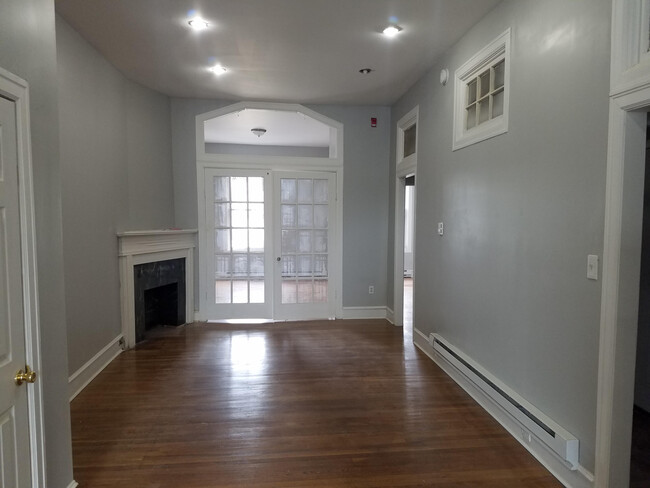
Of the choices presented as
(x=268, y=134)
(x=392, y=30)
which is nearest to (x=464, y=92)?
(x=392, y=30)

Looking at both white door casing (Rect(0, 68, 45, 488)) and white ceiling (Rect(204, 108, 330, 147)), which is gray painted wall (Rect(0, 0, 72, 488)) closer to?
white door casing (Rect(0, 68, 45, 488))

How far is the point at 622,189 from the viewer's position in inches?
67.3

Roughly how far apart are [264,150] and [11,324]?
774 centimetres

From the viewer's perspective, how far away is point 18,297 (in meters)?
1.45

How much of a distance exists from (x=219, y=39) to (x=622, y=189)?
3.15 meters

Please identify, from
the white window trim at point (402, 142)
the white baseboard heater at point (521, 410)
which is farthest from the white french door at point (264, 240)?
the white baseboard heater at point (521, 410)

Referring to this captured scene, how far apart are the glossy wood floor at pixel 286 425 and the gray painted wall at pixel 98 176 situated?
637 mm

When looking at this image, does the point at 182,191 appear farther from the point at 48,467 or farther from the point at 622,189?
the point at 622,189

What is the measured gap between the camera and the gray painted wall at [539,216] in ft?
6.22

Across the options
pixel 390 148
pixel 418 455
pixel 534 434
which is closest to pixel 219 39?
pixel 390 148

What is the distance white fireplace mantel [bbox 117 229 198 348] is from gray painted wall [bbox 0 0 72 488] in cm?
234

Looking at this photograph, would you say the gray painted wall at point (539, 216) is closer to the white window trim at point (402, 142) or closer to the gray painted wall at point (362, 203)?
the white window trim at point (402, 142)

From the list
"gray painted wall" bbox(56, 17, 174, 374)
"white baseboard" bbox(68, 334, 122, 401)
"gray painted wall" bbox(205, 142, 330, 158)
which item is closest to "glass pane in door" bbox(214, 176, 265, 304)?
"gray painted wall" bbox(56, 17, 174, 374)

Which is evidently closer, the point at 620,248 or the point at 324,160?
the point at 620,248
